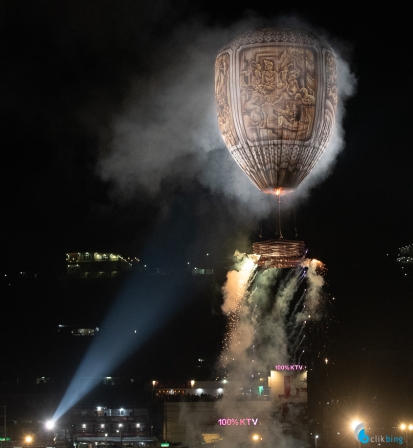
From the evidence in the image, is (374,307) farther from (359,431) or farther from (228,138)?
(228,138)

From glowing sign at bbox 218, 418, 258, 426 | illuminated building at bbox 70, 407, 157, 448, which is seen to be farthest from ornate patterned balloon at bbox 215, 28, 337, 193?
illuminated building at bbox 70, 407, 157, 448

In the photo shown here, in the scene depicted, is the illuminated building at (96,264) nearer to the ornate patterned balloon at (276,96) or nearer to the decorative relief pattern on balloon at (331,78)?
the ornate patterned balloon at (276,96)

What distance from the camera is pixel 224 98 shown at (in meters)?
12.3

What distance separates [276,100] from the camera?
11.8 m

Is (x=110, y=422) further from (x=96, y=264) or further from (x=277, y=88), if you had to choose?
(x=96, y=264)

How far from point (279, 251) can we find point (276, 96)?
3.66 m

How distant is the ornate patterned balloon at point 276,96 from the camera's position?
464 inches

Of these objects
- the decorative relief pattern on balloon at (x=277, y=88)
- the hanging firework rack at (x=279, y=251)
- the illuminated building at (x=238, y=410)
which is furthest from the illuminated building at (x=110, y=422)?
the decorative relief pattern on balloon at (x=277, y=88)

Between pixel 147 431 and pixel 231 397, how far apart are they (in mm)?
3428

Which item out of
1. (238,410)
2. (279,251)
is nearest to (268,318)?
(238,410)

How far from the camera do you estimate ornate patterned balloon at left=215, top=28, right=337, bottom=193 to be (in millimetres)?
11781

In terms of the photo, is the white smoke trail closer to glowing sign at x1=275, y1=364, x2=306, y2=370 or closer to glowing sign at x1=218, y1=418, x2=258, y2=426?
glowing sign at x1=275, y1=364, x2=306, y2=370

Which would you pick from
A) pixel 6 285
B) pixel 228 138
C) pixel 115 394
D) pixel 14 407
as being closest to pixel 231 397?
pixel 115 394

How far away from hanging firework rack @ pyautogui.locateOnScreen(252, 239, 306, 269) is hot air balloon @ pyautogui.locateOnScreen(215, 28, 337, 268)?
74.1 inches
